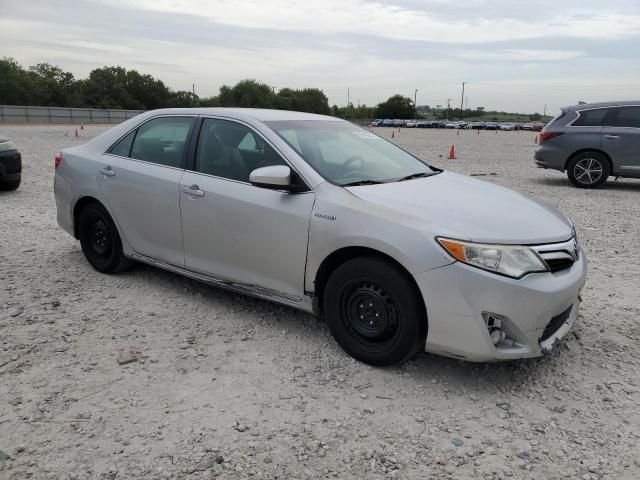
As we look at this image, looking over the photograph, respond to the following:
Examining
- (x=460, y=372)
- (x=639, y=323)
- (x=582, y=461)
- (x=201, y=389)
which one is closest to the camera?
(x=582, y=461)

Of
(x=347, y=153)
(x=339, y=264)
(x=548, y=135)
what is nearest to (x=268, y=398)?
(x=339, y=264)

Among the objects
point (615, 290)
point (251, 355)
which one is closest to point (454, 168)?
point (615, 290)

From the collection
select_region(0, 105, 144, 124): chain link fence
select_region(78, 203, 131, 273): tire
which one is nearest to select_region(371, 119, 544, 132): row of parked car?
select_region(0, 105, 144, 124): chain link fence

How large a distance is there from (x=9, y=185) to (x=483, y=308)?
9.18 meters

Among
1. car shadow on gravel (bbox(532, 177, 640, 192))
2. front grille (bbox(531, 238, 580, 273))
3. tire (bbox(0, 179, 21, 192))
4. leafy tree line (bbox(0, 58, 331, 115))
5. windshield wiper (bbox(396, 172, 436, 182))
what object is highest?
leafy tree line (bbox(0, 58, 331, 115))

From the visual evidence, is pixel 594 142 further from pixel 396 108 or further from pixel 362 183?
pixel 396 108

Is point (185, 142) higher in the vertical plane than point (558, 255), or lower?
higher

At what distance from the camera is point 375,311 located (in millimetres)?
3340

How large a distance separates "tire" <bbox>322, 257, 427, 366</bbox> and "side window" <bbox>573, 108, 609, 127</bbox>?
31.0 ft

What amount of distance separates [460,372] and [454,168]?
39.7 ft

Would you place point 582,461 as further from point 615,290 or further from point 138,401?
point 615,290

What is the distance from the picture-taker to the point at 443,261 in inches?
119

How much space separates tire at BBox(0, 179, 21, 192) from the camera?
9500mm

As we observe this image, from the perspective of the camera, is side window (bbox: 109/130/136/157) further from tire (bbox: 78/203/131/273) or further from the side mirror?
the side mirror
